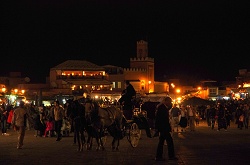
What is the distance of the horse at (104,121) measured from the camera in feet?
60.9

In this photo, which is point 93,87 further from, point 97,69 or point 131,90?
point 131,90

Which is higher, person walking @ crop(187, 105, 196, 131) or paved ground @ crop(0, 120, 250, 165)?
person walking @ crop(187, 105, 196, 131)

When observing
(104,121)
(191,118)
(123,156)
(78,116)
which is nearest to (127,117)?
(104,121)

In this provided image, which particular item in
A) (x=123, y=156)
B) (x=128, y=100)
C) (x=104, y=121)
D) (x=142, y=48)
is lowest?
(x=123, y=156)

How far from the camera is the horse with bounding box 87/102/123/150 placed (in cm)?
1856

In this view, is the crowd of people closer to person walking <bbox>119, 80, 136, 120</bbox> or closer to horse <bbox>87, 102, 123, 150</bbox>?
person walking <bbox>119, 80, 136, 120</bbox>

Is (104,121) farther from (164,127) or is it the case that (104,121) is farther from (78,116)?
(164,127)

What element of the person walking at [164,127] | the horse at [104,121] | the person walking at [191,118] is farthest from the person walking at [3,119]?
the person walking at [164,127]

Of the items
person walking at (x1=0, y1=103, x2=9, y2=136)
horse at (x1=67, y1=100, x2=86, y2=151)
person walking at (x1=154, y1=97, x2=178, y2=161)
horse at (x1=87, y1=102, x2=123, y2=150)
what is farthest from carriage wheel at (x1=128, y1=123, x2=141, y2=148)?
person walking at (x1=0, y1=103, x2=9, y2=136)

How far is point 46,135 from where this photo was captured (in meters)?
26.9

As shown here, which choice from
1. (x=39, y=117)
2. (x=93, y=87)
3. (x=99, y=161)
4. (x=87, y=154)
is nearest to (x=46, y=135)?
(x=39, y=117)

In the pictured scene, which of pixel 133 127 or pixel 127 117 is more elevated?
pixel 127 117

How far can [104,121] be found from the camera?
61.6ft

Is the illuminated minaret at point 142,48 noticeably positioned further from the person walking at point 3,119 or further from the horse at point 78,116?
the horse at point 78,116
